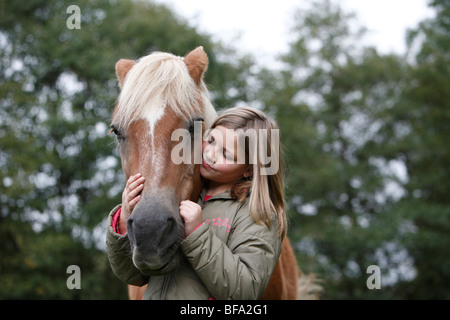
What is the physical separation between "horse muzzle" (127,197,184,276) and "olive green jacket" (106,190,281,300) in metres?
0.08

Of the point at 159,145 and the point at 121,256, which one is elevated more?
the point at 159,145

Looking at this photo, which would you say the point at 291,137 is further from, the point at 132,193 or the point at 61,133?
the point at 132,193

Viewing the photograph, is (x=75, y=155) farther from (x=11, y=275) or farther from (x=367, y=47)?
(x=367, y=47)

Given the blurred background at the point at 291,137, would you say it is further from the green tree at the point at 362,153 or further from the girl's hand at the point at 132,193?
the girl's hand at the point at 132,193

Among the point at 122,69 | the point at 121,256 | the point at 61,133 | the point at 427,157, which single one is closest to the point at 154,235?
the point at 121,256

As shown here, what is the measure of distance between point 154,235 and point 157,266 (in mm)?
133

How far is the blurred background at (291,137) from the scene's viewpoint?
9750mm

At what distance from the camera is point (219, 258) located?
165cm

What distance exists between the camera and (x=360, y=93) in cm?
1602

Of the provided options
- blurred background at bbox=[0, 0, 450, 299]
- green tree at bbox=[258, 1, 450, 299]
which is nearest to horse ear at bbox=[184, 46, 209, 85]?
blurred background at bbox=[0, 0, 450, 299]

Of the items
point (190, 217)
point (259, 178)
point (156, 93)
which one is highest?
point (156, 93)

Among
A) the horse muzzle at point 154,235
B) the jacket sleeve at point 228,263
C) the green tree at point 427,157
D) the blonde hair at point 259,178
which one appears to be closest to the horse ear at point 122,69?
the blonde hair at point 259,178

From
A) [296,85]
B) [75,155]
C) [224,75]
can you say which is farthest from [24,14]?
[296,85]

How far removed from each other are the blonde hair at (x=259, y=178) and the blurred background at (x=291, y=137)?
4895 millimetres
